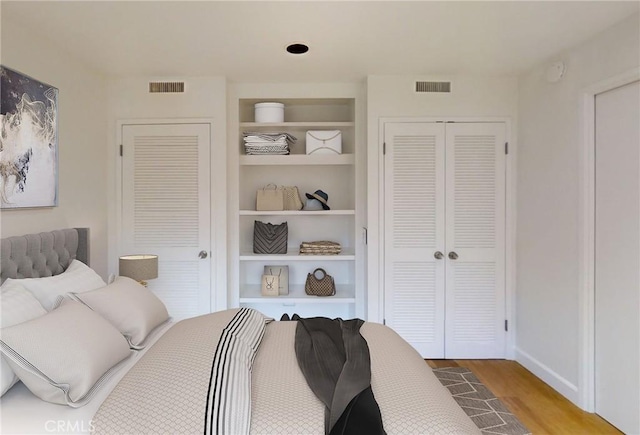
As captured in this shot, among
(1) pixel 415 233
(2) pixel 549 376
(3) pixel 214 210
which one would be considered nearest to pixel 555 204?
(1) pixel 415 233

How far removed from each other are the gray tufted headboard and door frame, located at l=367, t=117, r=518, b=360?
6.85ft

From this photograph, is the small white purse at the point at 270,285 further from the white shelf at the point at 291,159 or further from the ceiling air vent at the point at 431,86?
the ceiling air vent at the point at 431,86

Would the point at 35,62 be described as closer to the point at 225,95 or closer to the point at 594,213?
the point at 225,95

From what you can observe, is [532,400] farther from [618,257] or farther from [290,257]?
[290,257]

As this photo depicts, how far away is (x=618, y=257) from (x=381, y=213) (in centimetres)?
160

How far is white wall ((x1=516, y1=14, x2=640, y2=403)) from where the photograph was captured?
256 centimetres

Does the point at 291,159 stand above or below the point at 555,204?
above

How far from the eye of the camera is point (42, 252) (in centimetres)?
233

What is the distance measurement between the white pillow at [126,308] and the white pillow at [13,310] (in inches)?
8.1

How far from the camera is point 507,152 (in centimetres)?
341

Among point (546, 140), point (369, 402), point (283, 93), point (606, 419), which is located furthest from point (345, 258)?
point (369, 402)

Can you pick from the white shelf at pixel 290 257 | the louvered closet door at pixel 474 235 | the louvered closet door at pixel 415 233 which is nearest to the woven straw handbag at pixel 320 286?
the white shelf at pixel 290 257

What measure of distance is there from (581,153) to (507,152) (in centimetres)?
81

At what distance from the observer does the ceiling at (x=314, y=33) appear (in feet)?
7.15
